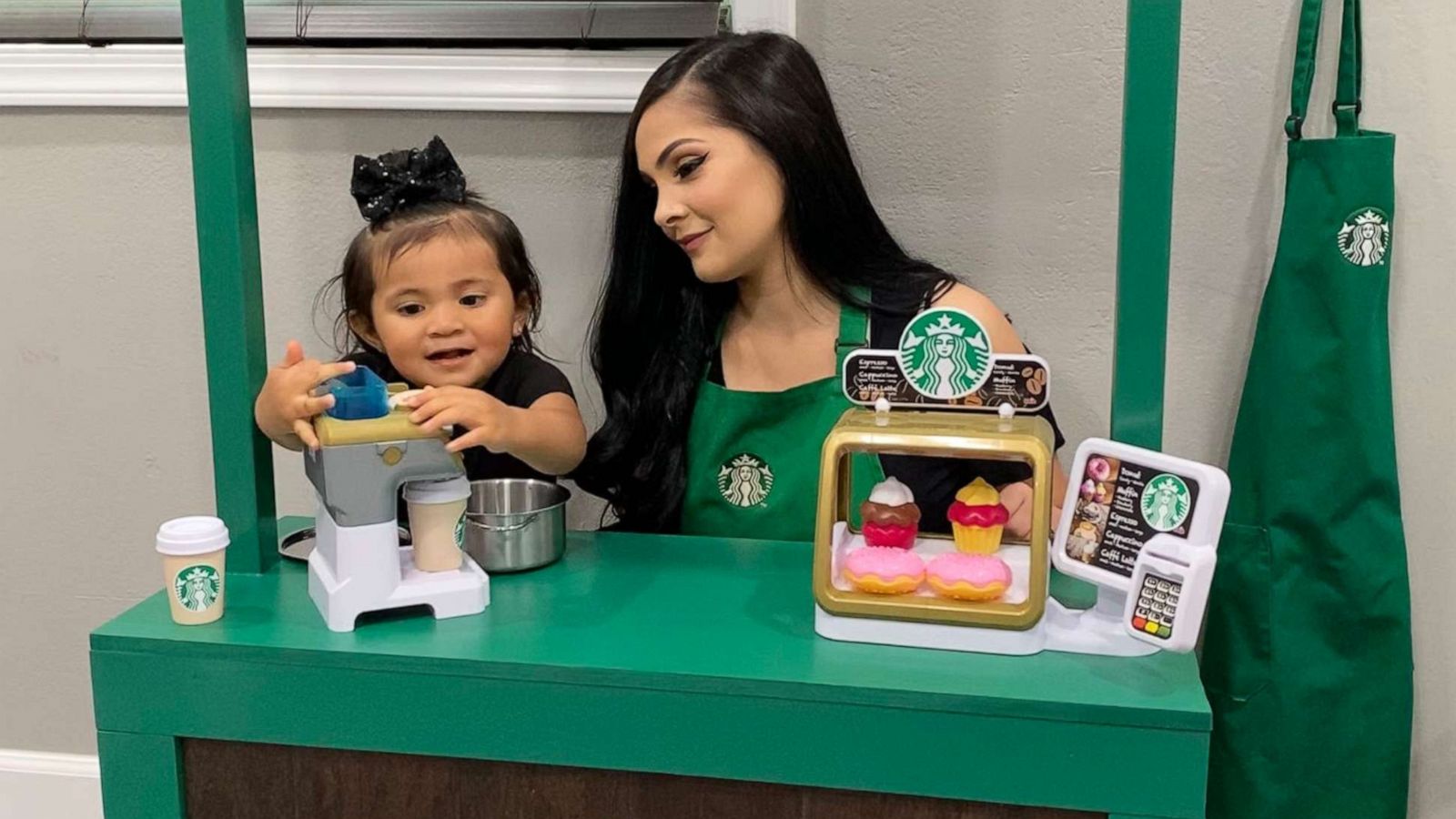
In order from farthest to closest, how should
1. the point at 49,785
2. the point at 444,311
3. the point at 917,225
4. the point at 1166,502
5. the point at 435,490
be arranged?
1. the point at 49,785
2. the point at 917,225
3. the point at 444,311
4. the point at 435,490
5. the point at 1166,502

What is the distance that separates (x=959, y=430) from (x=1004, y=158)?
1.70 feet

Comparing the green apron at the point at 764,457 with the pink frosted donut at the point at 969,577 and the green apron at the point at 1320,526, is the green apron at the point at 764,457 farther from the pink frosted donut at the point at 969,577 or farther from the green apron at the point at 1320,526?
the green apron at the point at 1320,526

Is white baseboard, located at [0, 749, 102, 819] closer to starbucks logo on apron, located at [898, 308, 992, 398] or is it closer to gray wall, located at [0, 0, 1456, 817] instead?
gray wall, located at [0, 0, 1456, 817]

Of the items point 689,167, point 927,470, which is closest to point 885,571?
point 927,470

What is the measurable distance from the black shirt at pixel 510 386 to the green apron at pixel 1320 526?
2.14 ft

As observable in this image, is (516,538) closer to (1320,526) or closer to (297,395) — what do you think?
(297,395)

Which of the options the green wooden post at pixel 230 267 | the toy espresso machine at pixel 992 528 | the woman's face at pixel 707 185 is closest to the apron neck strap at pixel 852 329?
the woman's face at pixel 707 185

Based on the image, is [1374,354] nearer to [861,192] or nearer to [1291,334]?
[1291,334]

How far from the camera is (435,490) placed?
3.16ft

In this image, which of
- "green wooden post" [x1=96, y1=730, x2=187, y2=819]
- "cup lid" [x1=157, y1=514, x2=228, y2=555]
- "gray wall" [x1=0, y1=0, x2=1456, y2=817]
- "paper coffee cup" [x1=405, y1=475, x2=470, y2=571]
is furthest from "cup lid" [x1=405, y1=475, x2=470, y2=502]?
"gray wall" [x1=0, y1=0, x2=1456, y2=817]

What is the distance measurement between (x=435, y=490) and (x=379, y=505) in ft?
0.15

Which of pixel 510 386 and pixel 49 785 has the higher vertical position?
pixel 510 386

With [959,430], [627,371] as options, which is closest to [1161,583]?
[959,430]

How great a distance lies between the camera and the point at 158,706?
931 millimetres
